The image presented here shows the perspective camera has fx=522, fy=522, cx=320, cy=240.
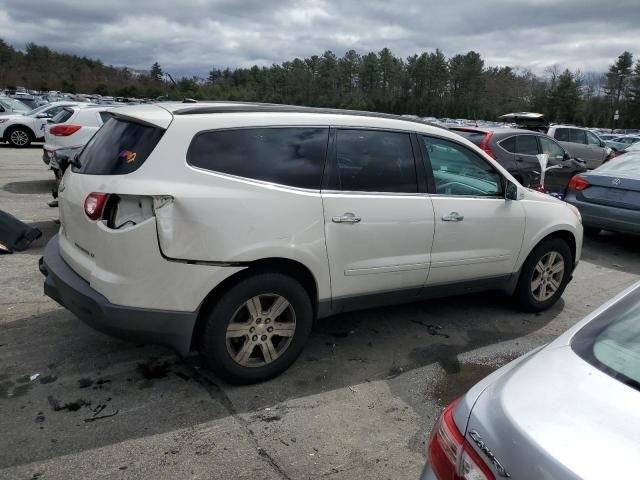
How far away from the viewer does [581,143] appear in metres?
17.5

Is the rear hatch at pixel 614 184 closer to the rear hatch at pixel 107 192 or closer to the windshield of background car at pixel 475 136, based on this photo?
the windshield of background car at pixel 475 136

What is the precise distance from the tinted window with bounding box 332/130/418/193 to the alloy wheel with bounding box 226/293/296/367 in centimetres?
93

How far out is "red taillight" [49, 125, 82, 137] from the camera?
33.9 ft

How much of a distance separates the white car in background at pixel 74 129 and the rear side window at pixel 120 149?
Answer: 7.24 m

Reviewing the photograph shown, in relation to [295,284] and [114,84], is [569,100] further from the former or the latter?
[295,284]

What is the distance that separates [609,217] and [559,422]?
23.8 feet

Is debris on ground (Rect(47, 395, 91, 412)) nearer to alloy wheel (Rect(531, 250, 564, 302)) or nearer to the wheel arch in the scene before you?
the wheel arch

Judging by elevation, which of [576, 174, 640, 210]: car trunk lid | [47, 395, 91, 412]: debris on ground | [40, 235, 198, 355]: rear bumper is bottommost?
[47, 395, 91, 412]: debris on ground

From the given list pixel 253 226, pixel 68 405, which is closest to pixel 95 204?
pixel 253 226

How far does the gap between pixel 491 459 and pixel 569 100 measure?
78.2 meters

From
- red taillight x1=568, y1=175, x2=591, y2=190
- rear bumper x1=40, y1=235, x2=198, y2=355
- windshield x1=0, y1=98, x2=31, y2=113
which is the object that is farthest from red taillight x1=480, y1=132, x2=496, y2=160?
windshield x1=0, y1=98, x2=31, y2=113

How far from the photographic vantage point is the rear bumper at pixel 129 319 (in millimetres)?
3037

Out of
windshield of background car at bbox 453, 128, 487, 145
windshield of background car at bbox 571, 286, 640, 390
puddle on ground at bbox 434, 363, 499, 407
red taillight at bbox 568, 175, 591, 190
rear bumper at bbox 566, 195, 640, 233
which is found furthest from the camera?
windshield of background car at bbox 453, 128, 487, 145

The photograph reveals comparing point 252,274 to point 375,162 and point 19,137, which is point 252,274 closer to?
point 375,162
